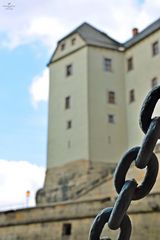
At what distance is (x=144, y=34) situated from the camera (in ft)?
109

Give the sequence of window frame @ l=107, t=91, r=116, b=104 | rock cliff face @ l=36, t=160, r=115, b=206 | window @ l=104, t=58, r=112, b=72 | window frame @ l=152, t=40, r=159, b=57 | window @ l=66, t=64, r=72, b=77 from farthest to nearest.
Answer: window @ l=66, t=64, r=72, b=77
window @ l=104, t=58, r=112, b=72
window frame @ l=107, t=91, r=116, b=104
window frame @ l=152, t=40, r=159, b=57
rock cliff face @ l=36, t=160, r=115, b=206

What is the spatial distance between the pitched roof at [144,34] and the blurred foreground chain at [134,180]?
3097cm

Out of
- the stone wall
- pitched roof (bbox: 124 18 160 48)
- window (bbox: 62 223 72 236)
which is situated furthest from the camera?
pitched roof (bbox: 124 18 160 48)

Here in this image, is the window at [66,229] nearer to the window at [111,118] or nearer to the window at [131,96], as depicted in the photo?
the window at [111,118]

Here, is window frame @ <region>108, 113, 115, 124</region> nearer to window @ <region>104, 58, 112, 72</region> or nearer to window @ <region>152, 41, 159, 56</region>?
window @ <region>104, 58, 112, 72</region>

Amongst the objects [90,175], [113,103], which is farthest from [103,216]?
[113,103]

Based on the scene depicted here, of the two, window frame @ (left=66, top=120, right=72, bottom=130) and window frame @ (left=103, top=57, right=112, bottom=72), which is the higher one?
window frame @ (left=103, top=57, right=112, bottom=72)

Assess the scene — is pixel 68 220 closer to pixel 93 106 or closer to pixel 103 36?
pixel 93 106

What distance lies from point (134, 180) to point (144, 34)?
3277 centimetres

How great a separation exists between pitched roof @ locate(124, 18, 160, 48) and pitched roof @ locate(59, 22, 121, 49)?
0.96 metres

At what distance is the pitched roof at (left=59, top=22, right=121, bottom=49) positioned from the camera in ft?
112

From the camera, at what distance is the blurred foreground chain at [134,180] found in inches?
56.1

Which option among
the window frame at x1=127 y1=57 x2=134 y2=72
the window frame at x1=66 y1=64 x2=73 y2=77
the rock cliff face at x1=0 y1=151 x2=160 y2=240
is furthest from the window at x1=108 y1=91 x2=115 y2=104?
the rock cliff face at x1=0 y1=151 x2=160 y2=240

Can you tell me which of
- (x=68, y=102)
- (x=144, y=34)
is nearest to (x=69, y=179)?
(x=68, y=102)
